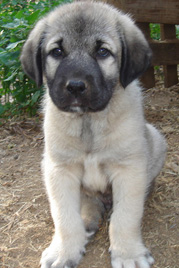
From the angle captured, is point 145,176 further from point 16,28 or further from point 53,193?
point 16,28

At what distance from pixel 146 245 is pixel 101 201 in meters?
0.63

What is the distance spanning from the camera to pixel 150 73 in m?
6.49

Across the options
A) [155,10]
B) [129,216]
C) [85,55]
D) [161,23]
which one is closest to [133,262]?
[129,216]

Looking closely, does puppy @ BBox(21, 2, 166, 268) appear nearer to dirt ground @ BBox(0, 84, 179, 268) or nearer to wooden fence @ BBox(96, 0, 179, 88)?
dirt ground @ BBox(0, 84, 179, 268)

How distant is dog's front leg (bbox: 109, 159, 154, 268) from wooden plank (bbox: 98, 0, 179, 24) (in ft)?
9.97

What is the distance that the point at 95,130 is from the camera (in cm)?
310

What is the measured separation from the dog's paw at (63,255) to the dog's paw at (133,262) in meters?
0.28

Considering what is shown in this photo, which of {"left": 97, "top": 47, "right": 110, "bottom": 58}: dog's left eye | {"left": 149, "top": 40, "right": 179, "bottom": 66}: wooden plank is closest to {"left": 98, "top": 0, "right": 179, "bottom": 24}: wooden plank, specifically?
{"left": 149, "top": 40, "right": 179, "bottom": 66}: wooden plank

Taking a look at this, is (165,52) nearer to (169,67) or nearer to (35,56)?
(169,67)

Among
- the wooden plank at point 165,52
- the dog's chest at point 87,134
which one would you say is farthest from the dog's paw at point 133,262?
the wooden plank at point 165,52

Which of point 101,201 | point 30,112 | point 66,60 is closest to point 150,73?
point 30,112

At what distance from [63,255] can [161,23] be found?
4.07 m

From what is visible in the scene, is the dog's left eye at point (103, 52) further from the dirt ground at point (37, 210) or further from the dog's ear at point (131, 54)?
the dirt ground at point (37, 210)

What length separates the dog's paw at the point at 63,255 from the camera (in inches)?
119
